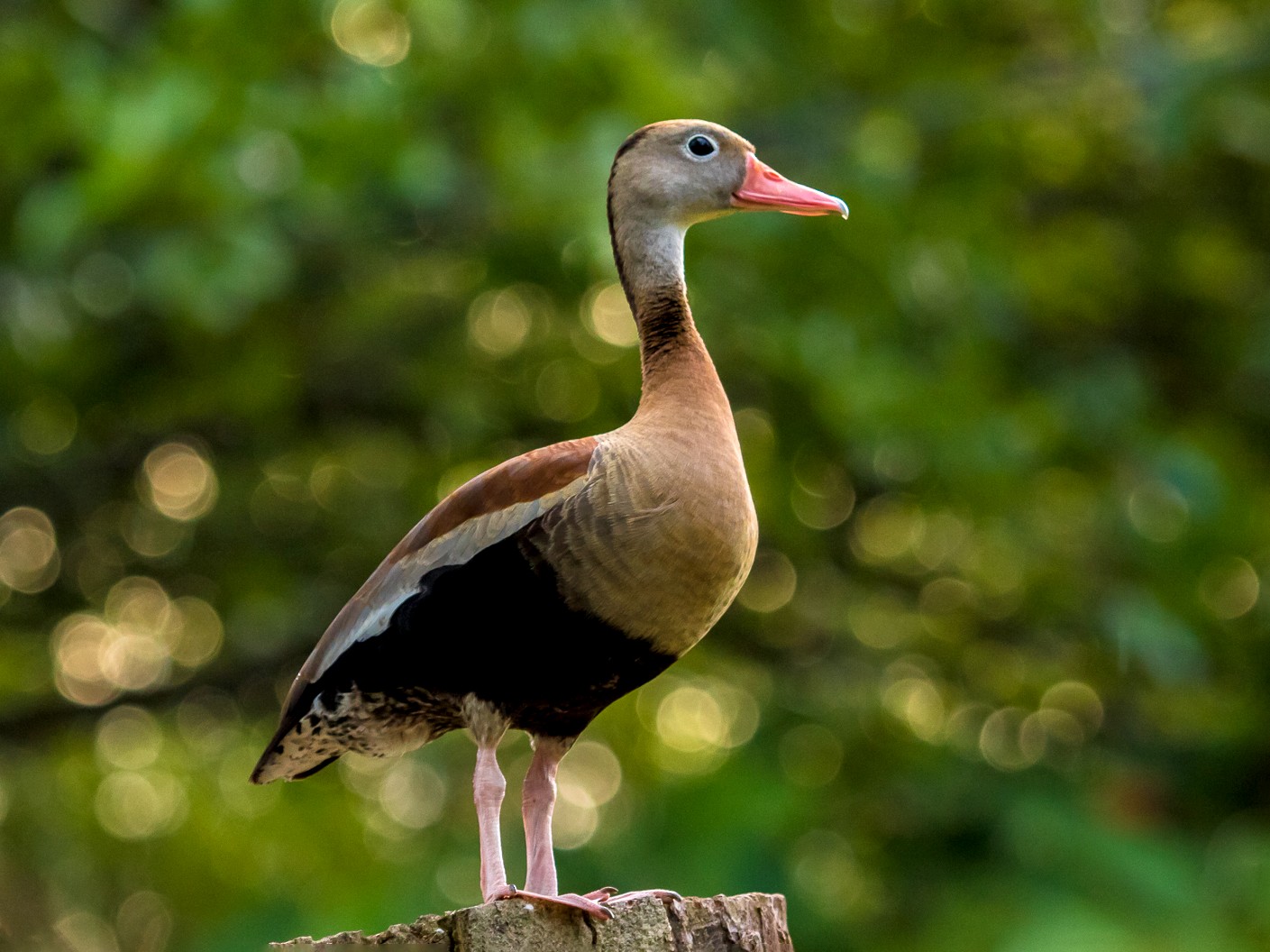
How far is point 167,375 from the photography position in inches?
254

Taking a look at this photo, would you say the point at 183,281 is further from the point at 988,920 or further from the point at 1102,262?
the point at 1102,262

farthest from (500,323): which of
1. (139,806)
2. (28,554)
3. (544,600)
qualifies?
(139,806)

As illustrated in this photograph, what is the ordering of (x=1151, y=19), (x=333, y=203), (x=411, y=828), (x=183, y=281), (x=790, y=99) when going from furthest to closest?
(x=411, y=828), (x=1151, y=19), (x=790, y=99), (x=333, y=203), (x=183, y=281)

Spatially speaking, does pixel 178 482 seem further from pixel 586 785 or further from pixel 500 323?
pixel 586 785

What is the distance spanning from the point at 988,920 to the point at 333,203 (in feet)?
10.4

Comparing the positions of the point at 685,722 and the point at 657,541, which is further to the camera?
the point at 685,722

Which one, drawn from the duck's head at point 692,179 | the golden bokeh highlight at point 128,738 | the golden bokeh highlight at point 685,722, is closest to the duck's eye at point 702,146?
the duck's head at point 692,179

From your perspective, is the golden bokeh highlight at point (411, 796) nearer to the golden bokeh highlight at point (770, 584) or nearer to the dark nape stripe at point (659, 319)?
the golden bokeh highlight at point (770, 584)

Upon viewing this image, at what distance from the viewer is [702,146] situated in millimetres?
3574

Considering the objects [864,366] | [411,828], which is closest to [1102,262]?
[864,366]

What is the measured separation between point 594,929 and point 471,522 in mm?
793

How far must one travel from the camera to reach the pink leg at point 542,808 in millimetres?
3236

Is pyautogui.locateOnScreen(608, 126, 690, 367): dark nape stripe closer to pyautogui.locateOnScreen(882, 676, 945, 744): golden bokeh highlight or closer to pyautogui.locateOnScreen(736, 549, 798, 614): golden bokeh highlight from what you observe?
pyautogui.locateOnScreen(736, 549, 798, 614): golden bokeh highlight

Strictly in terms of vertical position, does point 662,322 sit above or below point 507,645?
above
